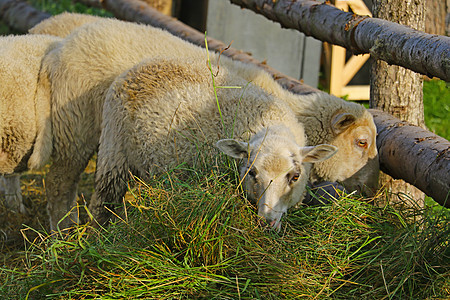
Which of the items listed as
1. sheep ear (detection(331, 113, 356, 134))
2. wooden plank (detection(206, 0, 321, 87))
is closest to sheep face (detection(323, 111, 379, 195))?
sheep ear (detection(331, 113, 356, 134))

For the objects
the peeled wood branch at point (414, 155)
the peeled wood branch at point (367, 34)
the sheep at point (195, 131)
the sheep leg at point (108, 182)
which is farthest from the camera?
the sheep leg at point (108, 182)

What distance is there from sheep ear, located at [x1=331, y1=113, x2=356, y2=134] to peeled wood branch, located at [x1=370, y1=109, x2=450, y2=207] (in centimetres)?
24

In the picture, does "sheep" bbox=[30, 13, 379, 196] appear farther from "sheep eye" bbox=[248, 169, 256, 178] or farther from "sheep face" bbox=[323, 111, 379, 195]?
"sheep eye" bbox=[248, 169, 256, 178]

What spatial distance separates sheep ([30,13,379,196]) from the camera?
448 centimetres

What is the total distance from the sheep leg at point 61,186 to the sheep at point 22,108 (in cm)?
16

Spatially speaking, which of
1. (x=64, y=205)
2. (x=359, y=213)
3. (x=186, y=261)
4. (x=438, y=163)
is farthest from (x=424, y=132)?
(x=64, y=205)

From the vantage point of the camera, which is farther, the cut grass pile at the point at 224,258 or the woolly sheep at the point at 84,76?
the woolly sheep at the point at 84,76

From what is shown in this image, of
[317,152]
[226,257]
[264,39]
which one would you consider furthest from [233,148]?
[264,39]

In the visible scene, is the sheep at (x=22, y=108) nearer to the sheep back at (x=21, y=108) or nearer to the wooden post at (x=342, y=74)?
the sheep back at (x=21, y=108)

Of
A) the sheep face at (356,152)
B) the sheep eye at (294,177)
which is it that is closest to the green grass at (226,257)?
the sheep eye at (294,177)

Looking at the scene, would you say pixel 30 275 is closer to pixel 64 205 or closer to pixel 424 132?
pixel 64 205

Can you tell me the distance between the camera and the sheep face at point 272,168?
3.44 m

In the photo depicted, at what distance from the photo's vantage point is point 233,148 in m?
3.56

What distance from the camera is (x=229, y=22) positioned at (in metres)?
9.12
